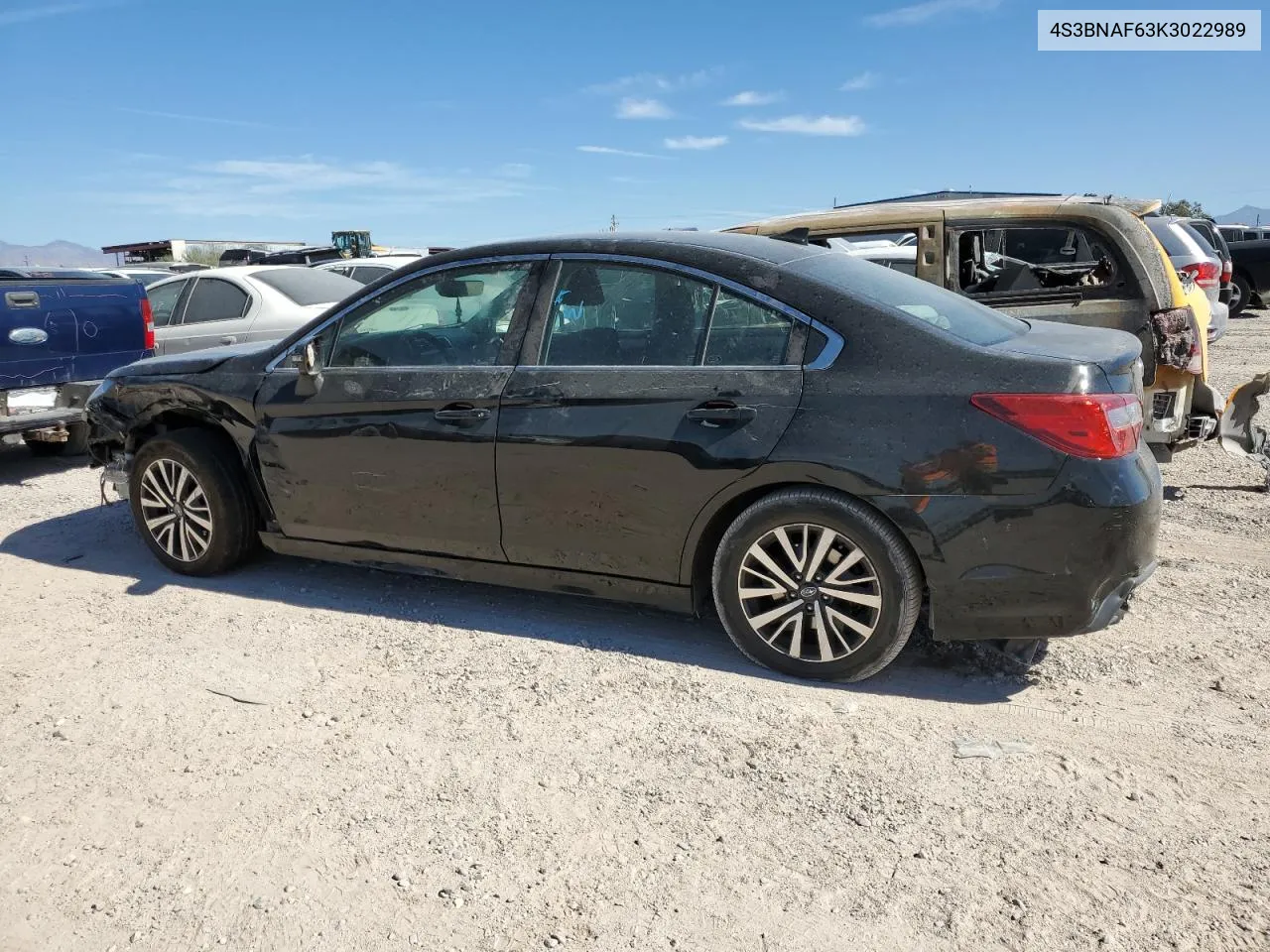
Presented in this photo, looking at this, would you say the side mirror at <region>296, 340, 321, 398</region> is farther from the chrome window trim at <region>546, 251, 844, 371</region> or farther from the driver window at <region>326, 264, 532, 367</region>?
the chrome window trim at <region>546, 251, 844, 371</region>

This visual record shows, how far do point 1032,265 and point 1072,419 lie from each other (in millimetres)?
4462

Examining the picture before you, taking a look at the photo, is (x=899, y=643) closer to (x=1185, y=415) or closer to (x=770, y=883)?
(x=770, y=883)

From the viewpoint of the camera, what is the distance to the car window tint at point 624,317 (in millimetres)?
3943

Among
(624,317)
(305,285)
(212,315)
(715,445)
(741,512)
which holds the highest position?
(305,285)

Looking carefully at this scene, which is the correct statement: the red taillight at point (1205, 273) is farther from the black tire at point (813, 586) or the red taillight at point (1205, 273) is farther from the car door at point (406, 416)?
the car door at point (406, 416)

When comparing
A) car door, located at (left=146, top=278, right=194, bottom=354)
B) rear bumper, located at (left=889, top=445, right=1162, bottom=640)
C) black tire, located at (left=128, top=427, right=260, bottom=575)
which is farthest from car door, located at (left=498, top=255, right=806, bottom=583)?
car door, located at (left=146, top=278, right=194, bottom=354)

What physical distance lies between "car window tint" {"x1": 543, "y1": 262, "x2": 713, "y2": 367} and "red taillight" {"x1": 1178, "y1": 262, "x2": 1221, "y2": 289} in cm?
731

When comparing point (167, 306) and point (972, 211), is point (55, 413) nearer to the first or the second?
point (167, 306)

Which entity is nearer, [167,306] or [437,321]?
[437,321]

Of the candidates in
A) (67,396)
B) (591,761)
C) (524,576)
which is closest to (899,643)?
(591,761)

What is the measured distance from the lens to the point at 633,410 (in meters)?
3.92

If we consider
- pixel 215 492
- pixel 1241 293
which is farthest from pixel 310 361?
pixel 1241 293

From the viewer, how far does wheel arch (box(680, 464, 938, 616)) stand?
3545 millimetres

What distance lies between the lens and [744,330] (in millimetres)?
3844
